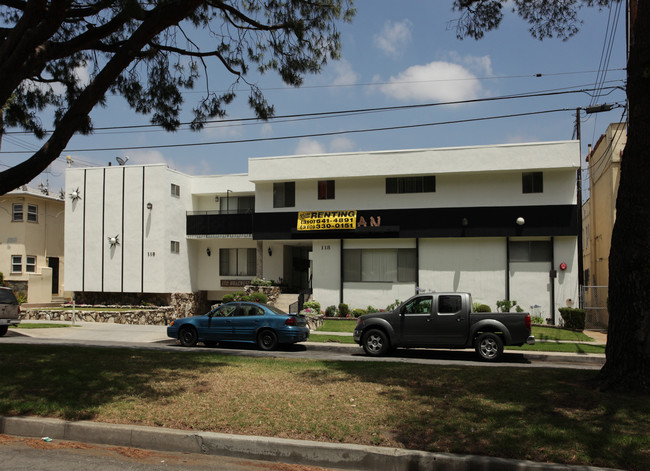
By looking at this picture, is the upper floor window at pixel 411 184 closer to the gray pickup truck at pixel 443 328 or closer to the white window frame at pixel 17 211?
the gray pickup truck at pixel 443 328

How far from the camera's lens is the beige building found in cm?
2475

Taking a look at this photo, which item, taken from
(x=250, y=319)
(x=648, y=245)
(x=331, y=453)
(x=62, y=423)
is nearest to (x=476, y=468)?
(x=331, y=453)

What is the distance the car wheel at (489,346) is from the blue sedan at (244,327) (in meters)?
5.37

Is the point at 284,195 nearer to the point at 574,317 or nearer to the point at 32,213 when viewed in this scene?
the point at 574,317

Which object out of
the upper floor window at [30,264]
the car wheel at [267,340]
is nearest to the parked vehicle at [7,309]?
the car wheel at [267,340]

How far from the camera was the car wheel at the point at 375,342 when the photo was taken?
15219 millimetres

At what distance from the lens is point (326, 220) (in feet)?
88.8

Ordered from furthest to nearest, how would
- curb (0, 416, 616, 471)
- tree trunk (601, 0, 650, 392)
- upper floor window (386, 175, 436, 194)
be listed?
1. upper floor window (386, 175, 436, 194)
2. tree trunk (601, 0, 650, 392)
3. curb (0, 416, 616, 471)

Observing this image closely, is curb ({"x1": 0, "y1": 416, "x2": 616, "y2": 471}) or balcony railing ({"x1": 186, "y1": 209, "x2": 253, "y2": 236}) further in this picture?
balcony railing ({"x1": 186, "y1": 209, "x2": 253, "y2": 236})

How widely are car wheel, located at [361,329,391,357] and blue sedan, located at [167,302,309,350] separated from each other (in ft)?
7.94

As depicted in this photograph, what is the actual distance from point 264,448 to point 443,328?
31.1 ft

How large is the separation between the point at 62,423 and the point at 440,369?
601 centimetres

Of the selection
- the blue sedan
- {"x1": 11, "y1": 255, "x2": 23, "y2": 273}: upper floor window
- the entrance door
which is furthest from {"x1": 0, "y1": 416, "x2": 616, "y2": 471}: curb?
the entrance door

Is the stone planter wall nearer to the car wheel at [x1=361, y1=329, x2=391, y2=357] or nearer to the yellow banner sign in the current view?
the yellow banner sign
